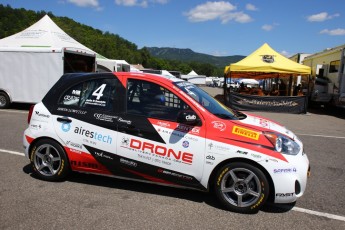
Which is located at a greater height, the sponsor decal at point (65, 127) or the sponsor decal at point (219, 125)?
the sponsor decal at point (219, 125)

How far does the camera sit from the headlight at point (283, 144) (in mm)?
3993

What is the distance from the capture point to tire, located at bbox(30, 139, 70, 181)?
4.76m

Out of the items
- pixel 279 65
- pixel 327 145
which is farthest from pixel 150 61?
pixel 327 145

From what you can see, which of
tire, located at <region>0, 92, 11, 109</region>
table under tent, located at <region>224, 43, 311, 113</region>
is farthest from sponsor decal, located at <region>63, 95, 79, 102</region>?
table under tent, located at <region>224, 43, 311, 113</region>

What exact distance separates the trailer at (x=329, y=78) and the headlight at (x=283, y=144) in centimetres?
1381

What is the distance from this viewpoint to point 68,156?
4.73m

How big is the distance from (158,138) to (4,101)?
11.2 meters

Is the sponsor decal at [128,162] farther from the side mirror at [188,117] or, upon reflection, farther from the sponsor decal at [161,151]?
the side mirror at [188,117]

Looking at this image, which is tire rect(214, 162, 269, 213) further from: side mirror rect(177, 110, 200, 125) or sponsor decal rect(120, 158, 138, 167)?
sponsor decal rect(120, 158, 138, 167)

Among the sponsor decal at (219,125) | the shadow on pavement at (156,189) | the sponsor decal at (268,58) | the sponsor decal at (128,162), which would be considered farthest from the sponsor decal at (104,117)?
the sponsor decal at (268,58)

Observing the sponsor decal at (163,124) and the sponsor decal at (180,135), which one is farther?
the sponsor decal at (163,124)

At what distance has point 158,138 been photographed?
13.9ft

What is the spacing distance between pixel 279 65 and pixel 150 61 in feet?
447

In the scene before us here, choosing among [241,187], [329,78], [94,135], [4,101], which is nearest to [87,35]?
[329,78]
